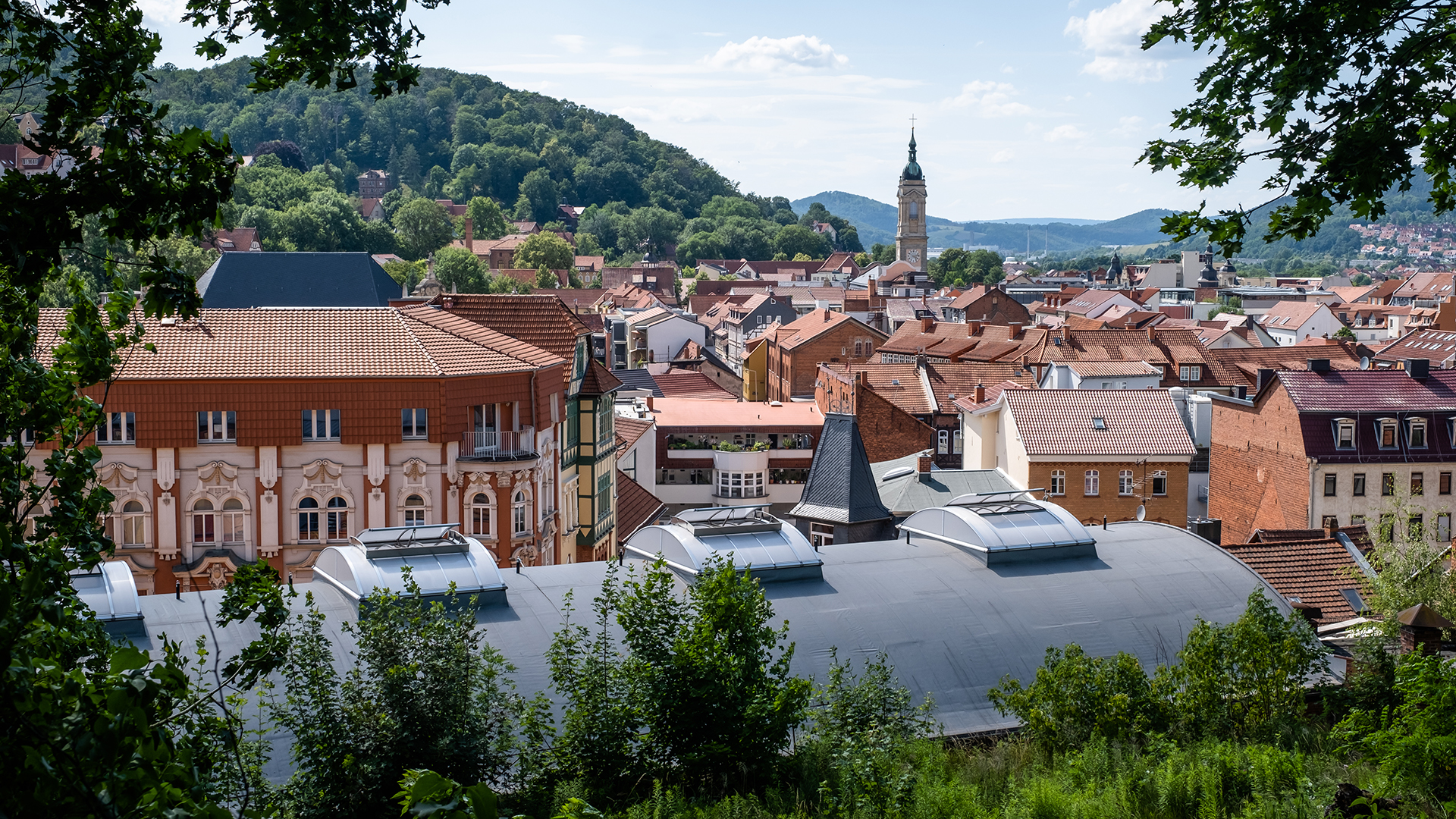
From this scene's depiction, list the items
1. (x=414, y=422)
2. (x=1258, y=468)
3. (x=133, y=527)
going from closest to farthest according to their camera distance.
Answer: (x=133, y=527) → (x=414, y=422) → (x=1258, y=468)

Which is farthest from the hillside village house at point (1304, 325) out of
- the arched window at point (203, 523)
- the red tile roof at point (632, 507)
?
the arched window at point (203, 523)

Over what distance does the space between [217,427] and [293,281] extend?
74.3 feet

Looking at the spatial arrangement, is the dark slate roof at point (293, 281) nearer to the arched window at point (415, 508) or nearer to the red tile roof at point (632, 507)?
the red tile roof at point (632, 507)

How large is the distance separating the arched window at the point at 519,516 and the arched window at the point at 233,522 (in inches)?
268

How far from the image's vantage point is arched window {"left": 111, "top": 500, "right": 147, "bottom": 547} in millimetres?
32719

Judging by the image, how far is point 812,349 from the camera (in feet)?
305

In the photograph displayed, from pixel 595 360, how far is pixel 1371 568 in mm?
22979

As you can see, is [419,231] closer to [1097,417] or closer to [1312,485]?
[1097,417]

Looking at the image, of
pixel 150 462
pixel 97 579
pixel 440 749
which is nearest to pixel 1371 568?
pixel 440 749

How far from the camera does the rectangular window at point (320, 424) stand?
33531mm

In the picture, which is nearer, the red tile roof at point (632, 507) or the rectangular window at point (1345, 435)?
the red tile roof at point (632, 507)

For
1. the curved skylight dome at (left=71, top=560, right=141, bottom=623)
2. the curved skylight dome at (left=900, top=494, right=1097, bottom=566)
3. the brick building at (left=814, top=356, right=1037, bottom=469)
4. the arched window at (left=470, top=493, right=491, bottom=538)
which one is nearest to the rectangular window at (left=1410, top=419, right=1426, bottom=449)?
the brick building at (left=814, top=356, right=1037, bottom=469)

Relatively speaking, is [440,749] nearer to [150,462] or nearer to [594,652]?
[594,652]

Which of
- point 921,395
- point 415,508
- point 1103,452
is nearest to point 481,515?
point 415,508
